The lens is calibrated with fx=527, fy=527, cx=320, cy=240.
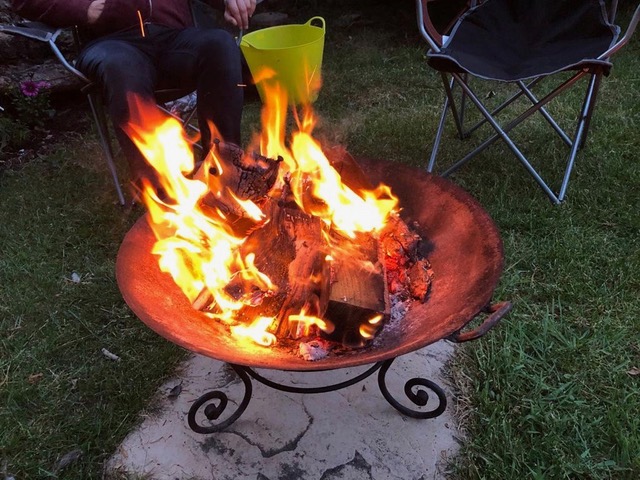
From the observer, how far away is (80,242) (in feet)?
8.44

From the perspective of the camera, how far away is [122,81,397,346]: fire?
157 cm

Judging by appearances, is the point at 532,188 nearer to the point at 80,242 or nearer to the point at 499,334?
the point at 499,334

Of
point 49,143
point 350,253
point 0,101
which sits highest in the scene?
point 350,253

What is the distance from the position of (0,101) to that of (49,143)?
42 cm

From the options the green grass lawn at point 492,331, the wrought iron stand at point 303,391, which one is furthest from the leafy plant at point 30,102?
the wrought iron stand at point 303,391

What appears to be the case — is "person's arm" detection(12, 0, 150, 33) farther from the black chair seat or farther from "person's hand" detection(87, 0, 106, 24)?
the black chair seat

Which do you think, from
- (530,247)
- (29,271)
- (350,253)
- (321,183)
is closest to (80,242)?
(29,271)

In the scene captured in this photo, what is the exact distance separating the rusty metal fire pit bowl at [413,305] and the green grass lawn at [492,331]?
0.30 metres

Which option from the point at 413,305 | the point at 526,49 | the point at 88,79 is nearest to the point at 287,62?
the point at 88,79

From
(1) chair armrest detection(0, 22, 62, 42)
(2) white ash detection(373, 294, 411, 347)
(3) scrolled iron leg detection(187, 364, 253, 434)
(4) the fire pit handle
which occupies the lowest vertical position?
(3) scrolled iron leg detection(187, 364, 253, 434)

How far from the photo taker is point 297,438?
5.42ft

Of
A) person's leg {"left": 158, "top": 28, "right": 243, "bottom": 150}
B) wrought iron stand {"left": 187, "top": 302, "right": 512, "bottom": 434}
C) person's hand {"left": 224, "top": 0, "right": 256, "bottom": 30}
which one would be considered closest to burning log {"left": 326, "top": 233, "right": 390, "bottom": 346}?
wrought iron stand {"left": 187, "top": 302, "right": 512, "bottom": 434}

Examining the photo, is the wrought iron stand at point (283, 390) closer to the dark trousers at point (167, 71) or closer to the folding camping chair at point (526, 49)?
the dark trousers at point (167, 71)

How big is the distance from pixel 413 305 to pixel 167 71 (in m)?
1.71
